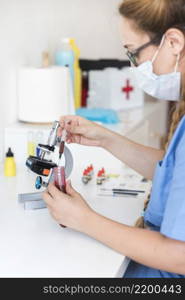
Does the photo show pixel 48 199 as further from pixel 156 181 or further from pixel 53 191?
pixel 156 181

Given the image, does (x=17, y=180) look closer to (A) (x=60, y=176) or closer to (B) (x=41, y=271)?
(A) (x=60, y=176)

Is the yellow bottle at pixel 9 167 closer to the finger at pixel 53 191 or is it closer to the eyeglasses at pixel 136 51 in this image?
the finger at pixel 53 191

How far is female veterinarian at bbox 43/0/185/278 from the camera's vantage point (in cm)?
93

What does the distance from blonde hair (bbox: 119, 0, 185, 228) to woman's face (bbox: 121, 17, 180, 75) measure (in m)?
0.01

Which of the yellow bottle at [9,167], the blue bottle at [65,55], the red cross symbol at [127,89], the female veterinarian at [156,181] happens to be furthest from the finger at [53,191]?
the red cross symbol at [127,89]

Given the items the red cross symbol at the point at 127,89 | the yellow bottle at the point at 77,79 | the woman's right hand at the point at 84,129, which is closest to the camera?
the woman's right hand at the point at 84,129

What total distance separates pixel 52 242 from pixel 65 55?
1270 mm

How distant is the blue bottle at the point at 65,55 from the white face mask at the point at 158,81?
1014mm

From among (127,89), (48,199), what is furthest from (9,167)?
(127,89)

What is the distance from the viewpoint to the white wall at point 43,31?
70.0 inches

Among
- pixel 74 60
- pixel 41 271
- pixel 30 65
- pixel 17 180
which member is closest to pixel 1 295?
pixel 41 271

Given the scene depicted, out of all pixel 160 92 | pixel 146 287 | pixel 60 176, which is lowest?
pixel 146 287

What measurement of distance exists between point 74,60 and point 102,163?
0.76 m

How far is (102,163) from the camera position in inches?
65.7
